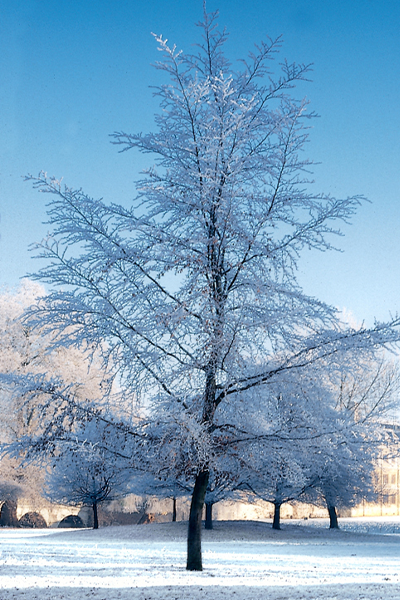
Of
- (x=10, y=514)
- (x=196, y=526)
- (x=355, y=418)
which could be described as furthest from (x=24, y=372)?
(x=196, y=526)

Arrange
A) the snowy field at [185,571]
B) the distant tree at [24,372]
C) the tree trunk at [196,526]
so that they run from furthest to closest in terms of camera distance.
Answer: the distant tree at [24,372] < the tree trunk at [196,526] < the snowy field at [185,571]

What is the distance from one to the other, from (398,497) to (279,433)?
Answer: 49.8m

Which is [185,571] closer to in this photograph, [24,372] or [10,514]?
[24,372]

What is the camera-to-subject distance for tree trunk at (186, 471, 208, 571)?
10073 millimetres

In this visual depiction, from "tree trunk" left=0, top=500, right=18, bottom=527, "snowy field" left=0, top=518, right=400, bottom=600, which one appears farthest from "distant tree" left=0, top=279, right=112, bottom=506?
"snowy field" left=0, top=518, right=400, bottom=600

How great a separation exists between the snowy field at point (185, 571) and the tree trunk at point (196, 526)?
26cm

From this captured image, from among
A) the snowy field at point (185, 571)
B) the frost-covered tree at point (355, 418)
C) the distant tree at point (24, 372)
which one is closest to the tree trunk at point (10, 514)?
the distant tree at point (24, 372)

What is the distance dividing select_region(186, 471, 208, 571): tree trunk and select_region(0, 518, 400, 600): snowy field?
10.1 inches

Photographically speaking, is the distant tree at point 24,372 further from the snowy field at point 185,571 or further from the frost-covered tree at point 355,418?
the frost-covered tree at point 355,418

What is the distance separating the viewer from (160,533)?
21.6m

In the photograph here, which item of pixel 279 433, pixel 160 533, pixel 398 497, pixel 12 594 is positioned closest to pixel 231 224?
pixel 279 433

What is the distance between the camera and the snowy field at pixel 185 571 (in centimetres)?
767

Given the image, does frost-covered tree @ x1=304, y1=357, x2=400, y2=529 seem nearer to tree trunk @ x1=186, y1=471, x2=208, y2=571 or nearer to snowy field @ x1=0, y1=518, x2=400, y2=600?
snowy field @ x1=0, y1=518, x2=400, y2=600

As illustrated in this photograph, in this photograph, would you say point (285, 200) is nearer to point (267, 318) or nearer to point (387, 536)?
point (267, 318)
